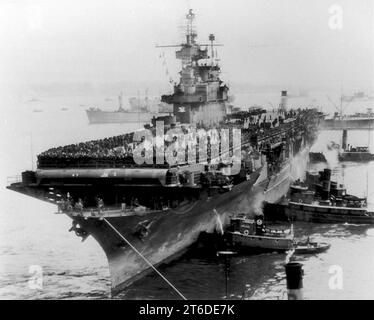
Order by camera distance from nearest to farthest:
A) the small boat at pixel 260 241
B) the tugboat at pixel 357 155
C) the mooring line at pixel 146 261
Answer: the mooring line at pixel 146 261
the small boat at pixel 260 241
the tugboat at pixel 357 155

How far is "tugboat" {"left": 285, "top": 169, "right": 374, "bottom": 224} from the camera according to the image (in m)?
31.1

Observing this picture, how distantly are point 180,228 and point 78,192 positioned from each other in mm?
4104

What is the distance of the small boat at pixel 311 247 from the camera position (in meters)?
25.1

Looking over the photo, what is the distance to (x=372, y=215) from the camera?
30.9m

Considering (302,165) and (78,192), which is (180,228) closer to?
(78,192)

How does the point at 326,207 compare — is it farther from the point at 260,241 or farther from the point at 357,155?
the point at 357,155

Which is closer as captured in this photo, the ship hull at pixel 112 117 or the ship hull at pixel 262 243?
the ship hull at pixel 262 243

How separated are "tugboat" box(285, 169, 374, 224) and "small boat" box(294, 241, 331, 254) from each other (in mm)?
5781

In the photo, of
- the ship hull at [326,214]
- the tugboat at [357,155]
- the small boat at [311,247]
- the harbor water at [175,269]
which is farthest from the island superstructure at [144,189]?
the tugboat at [357,155]

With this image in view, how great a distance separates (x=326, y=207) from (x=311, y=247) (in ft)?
22.9

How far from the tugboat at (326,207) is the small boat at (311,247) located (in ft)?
19.0

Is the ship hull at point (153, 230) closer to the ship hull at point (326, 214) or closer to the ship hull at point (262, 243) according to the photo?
the ship hull at point (262, 243)

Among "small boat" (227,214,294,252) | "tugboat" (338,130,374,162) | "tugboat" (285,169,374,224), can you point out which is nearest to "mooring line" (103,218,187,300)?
"small boat" (227,214,294,252)
